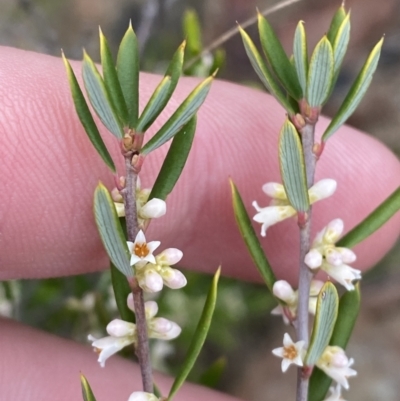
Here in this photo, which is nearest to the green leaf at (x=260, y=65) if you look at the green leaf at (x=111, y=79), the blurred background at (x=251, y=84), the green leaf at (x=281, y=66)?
the green leaf at (x=281, y=66)

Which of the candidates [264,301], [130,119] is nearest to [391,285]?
[264,301]

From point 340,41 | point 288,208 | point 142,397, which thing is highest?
point 340,41

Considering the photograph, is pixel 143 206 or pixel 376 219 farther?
pixel 376 219

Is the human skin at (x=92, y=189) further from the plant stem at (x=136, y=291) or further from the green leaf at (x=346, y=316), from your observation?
the green leaf at (x=346, y=316)

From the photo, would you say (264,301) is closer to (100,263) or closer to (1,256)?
(100,263)

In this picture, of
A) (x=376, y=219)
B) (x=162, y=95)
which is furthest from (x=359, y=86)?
(x=162, y=95)

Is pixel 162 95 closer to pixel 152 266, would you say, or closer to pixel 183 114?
pixel 183 114
